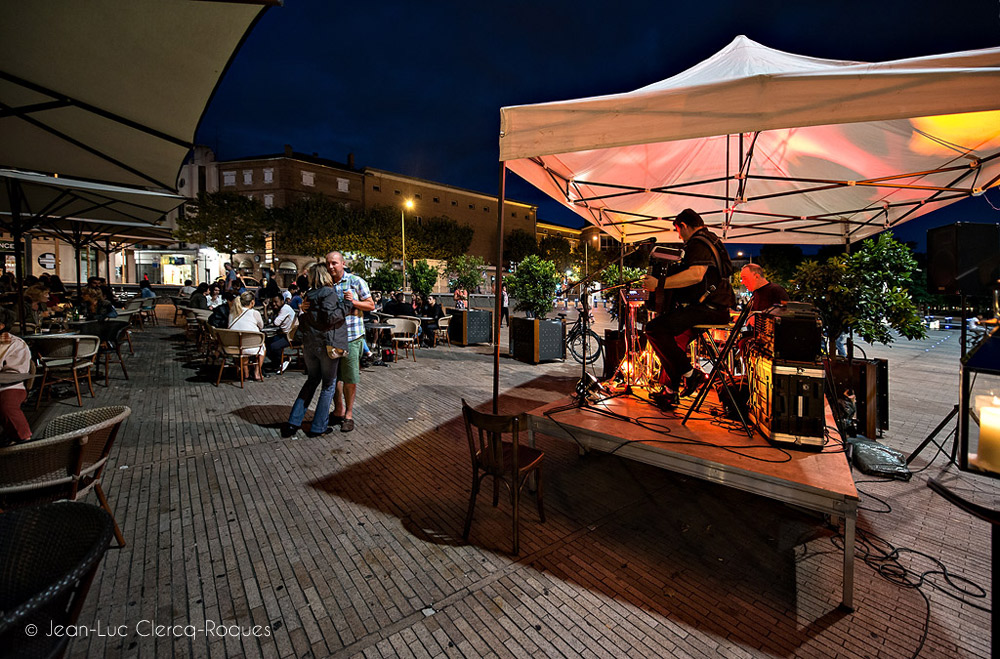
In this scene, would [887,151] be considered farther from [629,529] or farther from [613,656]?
[613,656]

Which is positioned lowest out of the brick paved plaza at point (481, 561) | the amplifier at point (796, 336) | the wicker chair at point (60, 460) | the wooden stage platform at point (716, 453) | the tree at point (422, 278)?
the brick paved plaza at point (481, 561)

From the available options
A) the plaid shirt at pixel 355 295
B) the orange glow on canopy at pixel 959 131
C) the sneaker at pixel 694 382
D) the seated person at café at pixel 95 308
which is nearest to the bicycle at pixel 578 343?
A: the sneaker at pixel 694 382

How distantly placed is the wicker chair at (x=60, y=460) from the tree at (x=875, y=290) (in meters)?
7.14

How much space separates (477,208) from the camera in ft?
187

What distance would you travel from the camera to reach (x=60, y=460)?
2.50 meters

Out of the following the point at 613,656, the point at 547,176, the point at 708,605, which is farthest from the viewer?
the point at 547,176

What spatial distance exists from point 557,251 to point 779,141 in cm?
4999

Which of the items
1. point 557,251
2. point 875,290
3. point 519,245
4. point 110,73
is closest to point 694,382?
point 875,290

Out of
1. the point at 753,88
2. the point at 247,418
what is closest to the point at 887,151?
the point at 753,88

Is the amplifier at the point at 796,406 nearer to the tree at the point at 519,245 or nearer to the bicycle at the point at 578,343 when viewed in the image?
the bicycle at the point at 578,343

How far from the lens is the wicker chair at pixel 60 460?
7.59 feet

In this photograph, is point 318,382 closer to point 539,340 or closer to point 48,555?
point 48,555

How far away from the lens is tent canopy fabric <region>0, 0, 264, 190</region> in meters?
2.69

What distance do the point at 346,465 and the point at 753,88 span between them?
468cm
